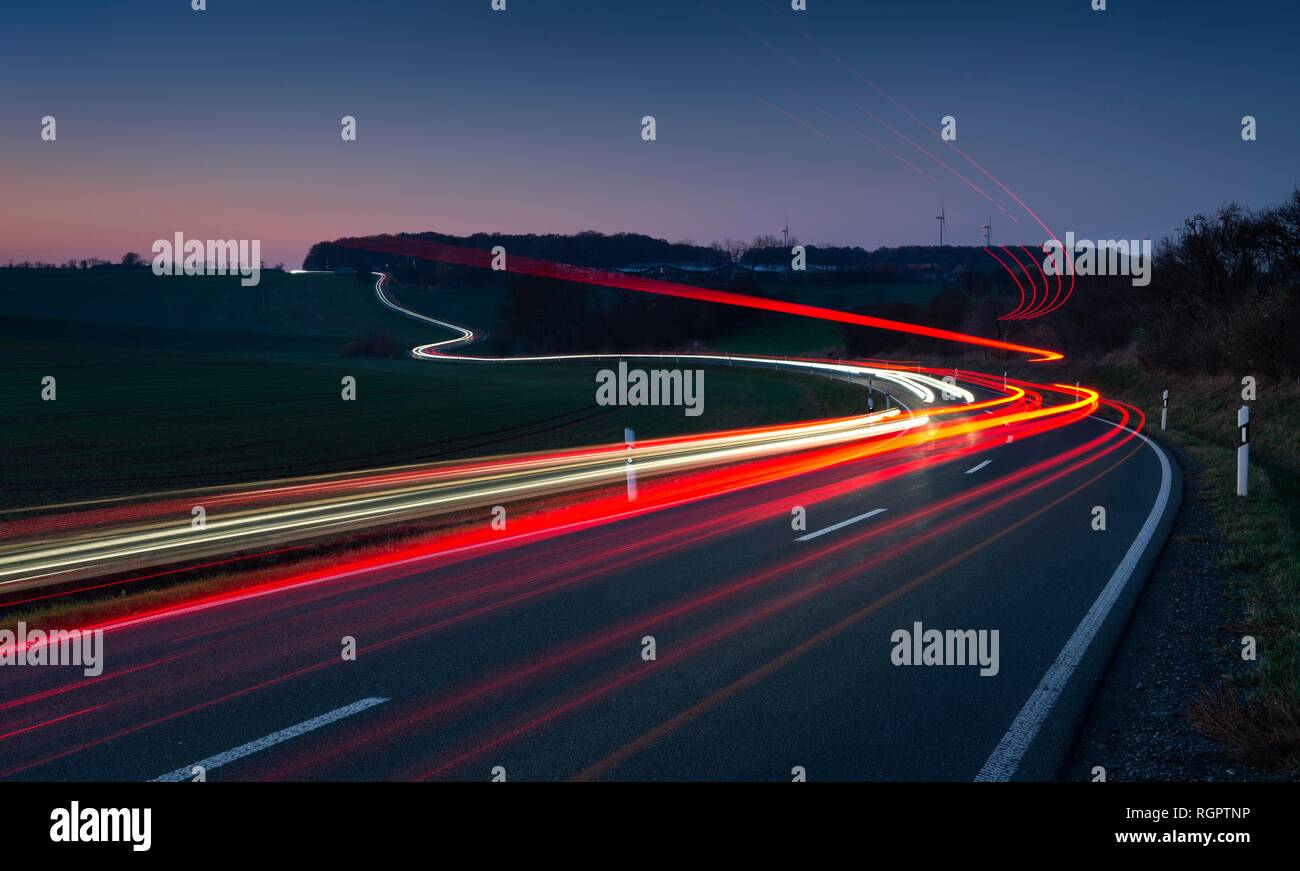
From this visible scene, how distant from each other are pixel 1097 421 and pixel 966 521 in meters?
19.7

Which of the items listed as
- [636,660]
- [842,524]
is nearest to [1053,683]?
[636,660]

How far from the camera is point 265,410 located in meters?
43.2

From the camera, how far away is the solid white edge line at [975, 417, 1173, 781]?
471cm

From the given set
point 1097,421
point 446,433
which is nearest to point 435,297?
point 446,433

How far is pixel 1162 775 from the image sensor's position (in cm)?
462

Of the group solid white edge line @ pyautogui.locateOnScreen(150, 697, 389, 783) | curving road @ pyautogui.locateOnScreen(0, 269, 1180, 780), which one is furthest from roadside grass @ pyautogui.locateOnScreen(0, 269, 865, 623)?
solid white edge line @ pyautogui.locateOnScreen(150, 697, 389, 783)

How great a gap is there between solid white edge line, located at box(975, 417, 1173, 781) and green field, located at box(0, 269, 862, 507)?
2122 cm

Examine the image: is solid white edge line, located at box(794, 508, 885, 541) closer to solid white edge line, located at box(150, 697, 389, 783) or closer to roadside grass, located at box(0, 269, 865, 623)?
roadside grass, located at box(0, 269, 865, 623)

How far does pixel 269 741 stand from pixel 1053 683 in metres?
4.74
